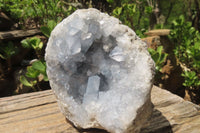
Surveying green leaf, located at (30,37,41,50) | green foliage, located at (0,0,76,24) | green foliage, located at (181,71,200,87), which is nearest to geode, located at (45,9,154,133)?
green leaf, located at (30,37,41,50)

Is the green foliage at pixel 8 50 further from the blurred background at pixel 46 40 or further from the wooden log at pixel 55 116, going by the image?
the wooden log at pixel 55 116

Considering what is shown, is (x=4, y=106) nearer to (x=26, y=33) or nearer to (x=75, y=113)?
(x=75, y=113)

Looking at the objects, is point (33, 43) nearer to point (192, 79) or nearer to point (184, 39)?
point (192, 79)

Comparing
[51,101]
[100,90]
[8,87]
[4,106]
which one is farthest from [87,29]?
[8,87]

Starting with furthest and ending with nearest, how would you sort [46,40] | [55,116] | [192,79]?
1. [46,40]
2. [192,79]
3. [55,116]

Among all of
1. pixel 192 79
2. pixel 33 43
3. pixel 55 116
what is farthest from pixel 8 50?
pixel 192 79

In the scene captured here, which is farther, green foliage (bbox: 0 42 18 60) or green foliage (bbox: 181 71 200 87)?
green foliage (bbox: 0 42 18 60)

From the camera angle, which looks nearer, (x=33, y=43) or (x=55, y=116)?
(x=55, y=116)

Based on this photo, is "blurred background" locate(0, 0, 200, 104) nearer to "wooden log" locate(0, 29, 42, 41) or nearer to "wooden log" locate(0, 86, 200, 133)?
"wooden log" locate(0, 29, 42, 41)
